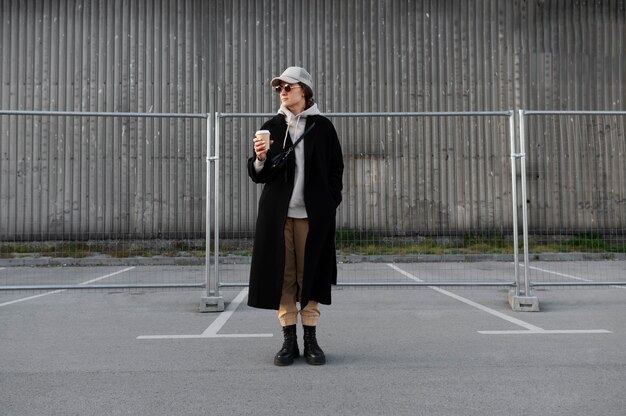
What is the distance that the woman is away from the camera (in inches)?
121

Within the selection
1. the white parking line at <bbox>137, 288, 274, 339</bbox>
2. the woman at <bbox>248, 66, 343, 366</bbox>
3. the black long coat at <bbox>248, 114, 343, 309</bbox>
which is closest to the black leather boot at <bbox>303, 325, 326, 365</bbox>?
Result: the woman at <bbox>248, 66, 343, 366</bbox>

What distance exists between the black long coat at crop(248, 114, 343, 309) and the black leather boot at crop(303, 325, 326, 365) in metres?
0.19

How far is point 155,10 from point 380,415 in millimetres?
13026

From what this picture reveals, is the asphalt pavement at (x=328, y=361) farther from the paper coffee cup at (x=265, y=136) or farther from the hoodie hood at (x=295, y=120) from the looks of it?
the hoodie hood at (x=295, y=120)

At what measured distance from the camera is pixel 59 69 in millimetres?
12836

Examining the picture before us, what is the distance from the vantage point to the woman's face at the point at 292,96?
3143 millimetres

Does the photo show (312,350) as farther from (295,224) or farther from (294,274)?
(295,224)

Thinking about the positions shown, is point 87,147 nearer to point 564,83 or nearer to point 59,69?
point 59,69

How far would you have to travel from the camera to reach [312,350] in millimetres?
3123

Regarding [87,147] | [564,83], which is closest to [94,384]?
[87,147]

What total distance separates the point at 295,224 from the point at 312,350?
77 centimetres

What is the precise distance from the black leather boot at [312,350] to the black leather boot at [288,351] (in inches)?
2.9

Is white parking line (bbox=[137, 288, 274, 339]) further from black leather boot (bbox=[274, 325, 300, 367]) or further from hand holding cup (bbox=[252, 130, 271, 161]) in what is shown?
hand holding cup (bbox=[252, 130, 271, 161])

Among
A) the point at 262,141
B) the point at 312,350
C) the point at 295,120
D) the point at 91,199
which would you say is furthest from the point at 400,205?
the point at 91,199
